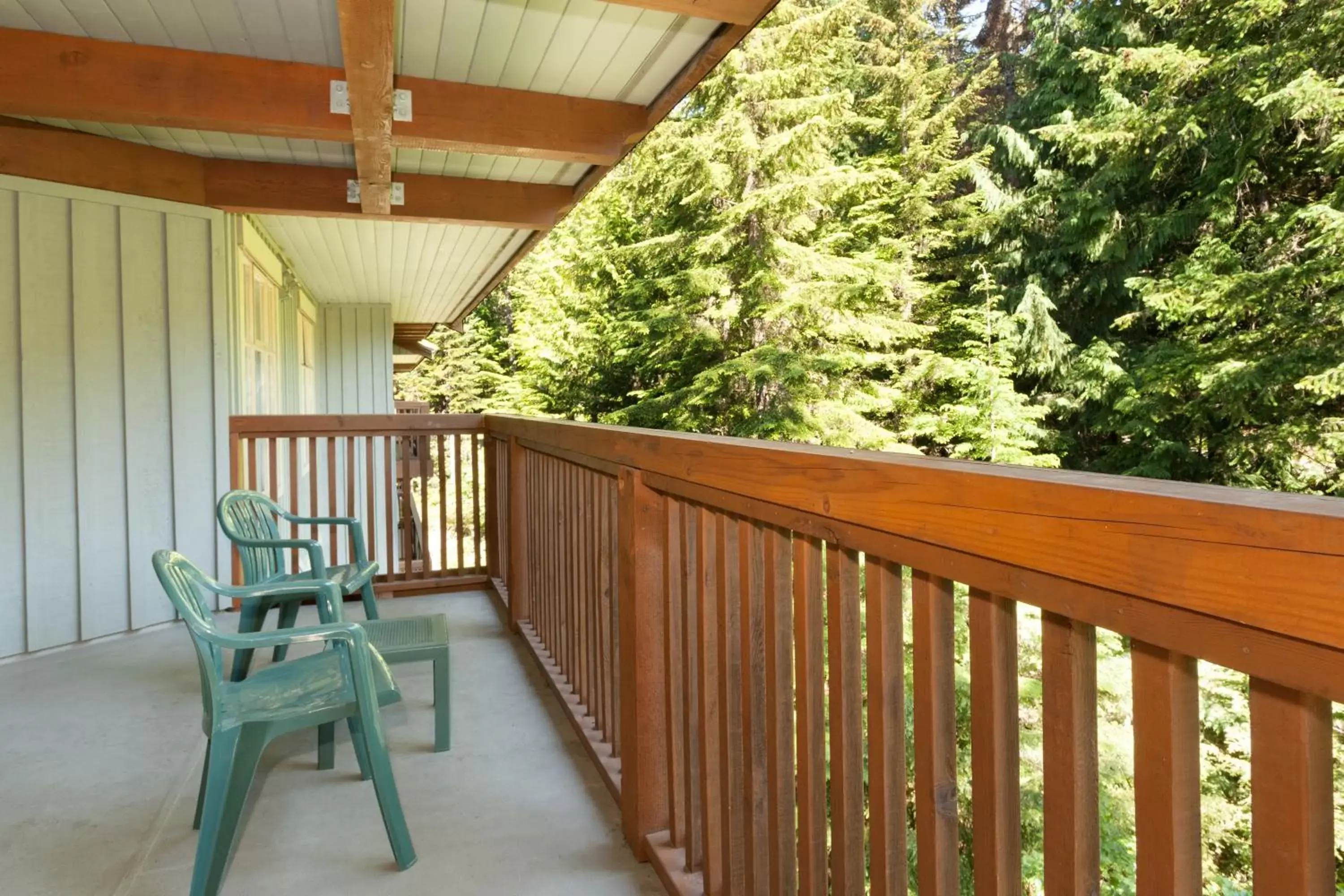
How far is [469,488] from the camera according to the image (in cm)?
2036

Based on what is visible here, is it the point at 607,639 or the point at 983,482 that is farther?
the point at 607,639

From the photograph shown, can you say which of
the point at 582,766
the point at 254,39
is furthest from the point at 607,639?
the point at 254,39

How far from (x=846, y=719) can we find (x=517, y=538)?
2955mm

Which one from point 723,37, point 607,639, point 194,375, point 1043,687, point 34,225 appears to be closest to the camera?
point 1043,687

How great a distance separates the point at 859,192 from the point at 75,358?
35.6 ft

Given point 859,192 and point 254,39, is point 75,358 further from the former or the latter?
point 859,192

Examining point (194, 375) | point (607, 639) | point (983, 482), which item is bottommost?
point (607, 639)

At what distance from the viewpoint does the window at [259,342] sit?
5.05 meters

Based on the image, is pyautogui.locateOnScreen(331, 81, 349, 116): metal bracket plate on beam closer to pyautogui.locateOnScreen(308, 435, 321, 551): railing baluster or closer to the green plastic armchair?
the green plastic armchair

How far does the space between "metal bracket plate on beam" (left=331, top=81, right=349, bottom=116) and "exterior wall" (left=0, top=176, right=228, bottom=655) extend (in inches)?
59.5

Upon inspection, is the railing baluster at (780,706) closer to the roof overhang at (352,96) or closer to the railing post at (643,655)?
the railing post at (643,655)

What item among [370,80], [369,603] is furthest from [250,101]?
[369,603]

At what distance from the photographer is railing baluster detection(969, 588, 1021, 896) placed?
90 centimetres

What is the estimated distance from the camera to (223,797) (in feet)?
5.97
